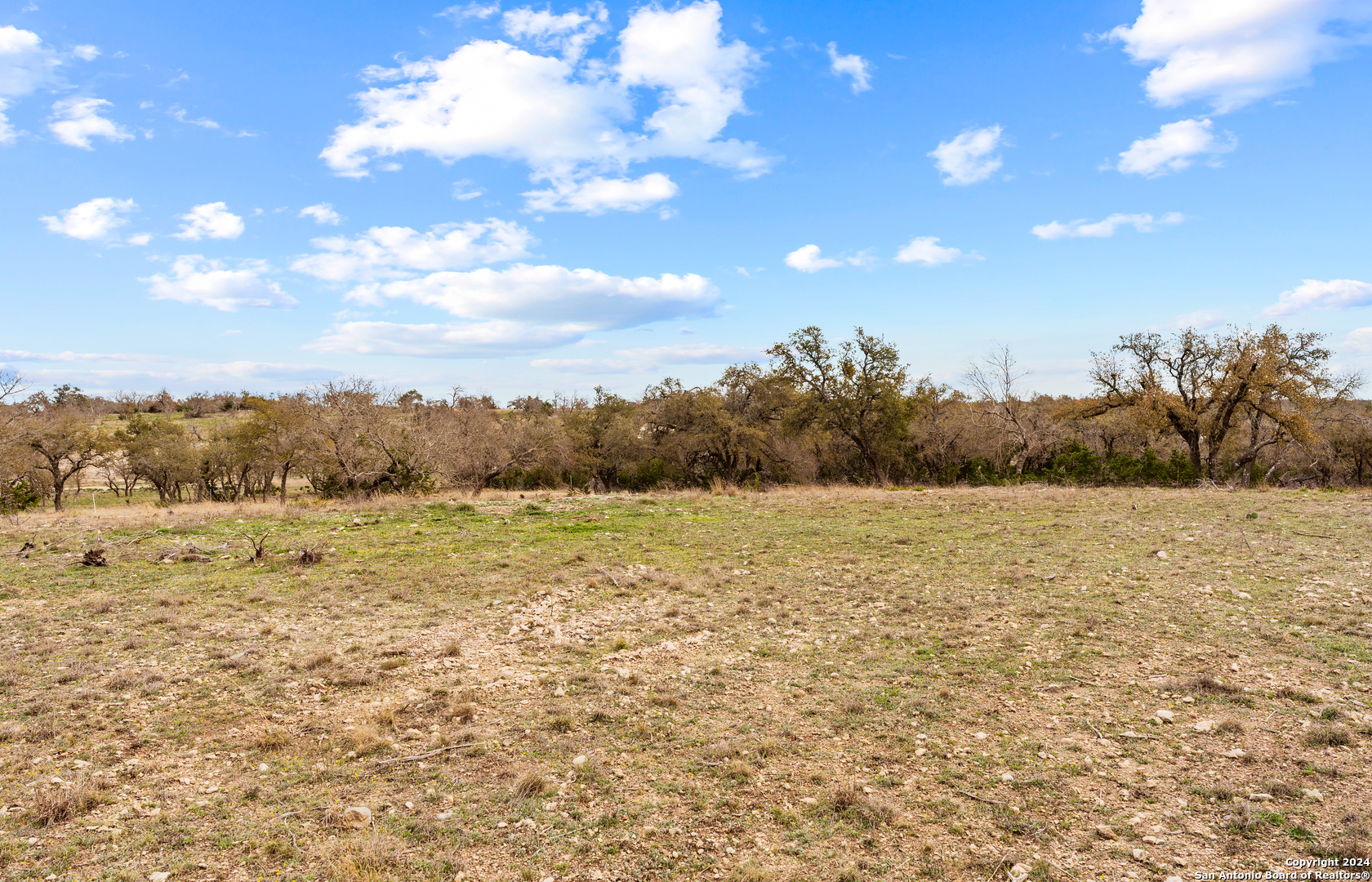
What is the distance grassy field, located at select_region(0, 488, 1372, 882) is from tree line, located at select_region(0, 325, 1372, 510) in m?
16.4

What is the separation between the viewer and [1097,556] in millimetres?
11469

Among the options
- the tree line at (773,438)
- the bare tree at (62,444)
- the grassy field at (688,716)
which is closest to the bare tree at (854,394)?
the tree line at (773,438)

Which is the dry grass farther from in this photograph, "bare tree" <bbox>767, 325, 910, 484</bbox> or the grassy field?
"bare tree" <bbox>767, 325, 910, 484</bbox>

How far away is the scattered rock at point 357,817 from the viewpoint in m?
4.06

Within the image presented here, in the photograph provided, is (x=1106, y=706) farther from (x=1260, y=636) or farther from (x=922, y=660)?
(x=1260, y=636)

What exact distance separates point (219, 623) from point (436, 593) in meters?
2.70

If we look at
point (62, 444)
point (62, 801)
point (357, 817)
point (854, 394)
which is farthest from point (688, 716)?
point (62, 444)

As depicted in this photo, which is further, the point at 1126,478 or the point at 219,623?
the point at 1126,478

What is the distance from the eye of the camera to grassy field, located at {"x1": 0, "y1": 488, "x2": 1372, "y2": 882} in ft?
12.7

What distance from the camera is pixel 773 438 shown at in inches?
1673

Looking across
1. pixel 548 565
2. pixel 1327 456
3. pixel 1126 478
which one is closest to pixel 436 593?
pixel 548 565

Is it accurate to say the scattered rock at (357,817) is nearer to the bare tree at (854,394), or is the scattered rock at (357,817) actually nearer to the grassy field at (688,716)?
the grassy field at (688,716)

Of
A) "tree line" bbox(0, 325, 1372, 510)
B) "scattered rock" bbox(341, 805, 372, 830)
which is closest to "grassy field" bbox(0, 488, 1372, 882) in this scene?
"scattered rock" bbox(341, 805, 372, 830)

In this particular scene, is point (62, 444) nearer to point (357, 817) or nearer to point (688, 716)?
point (357, 817)
